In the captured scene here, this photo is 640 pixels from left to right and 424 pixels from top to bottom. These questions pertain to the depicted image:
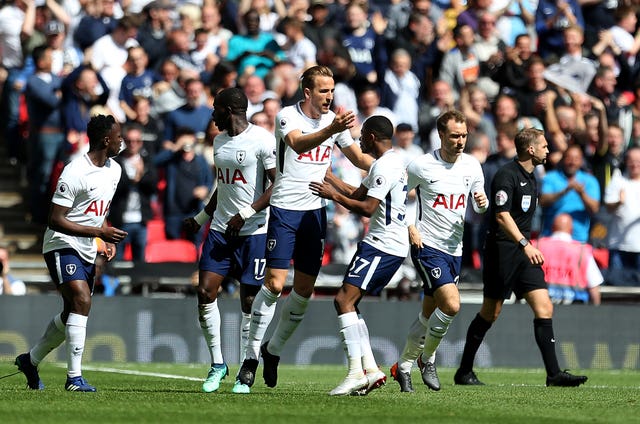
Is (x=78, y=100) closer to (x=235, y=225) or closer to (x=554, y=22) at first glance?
(x=235, y=225)

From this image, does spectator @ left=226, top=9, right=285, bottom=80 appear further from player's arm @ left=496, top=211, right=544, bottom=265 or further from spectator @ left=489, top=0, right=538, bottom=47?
player's arm @ left=496, top=211, right=544, bottom=265

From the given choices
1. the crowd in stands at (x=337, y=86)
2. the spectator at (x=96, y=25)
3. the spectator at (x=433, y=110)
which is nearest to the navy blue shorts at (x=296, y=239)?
the crowd in stands at (x=337, y=86)

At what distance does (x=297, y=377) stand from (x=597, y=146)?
7303 mm

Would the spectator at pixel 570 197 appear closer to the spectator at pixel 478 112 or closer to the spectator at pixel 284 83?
the spectator at pixel 478 112

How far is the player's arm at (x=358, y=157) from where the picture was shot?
38.8 feet

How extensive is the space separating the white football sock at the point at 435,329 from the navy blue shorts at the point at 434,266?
241 mm

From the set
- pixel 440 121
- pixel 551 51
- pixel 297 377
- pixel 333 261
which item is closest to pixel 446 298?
pixel 440 121

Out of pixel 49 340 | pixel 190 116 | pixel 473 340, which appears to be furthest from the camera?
pixel 190 116

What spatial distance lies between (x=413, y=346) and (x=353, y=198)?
1836 millimetres

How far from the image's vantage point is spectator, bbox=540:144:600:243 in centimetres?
1866

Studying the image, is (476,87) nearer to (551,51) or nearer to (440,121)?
(551,51)

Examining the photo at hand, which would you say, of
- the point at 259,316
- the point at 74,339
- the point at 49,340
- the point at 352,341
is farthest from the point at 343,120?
the point at 49,340

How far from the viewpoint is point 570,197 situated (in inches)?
736

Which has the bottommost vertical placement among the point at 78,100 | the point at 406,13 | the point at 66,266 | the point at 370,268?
the point at 66,266
